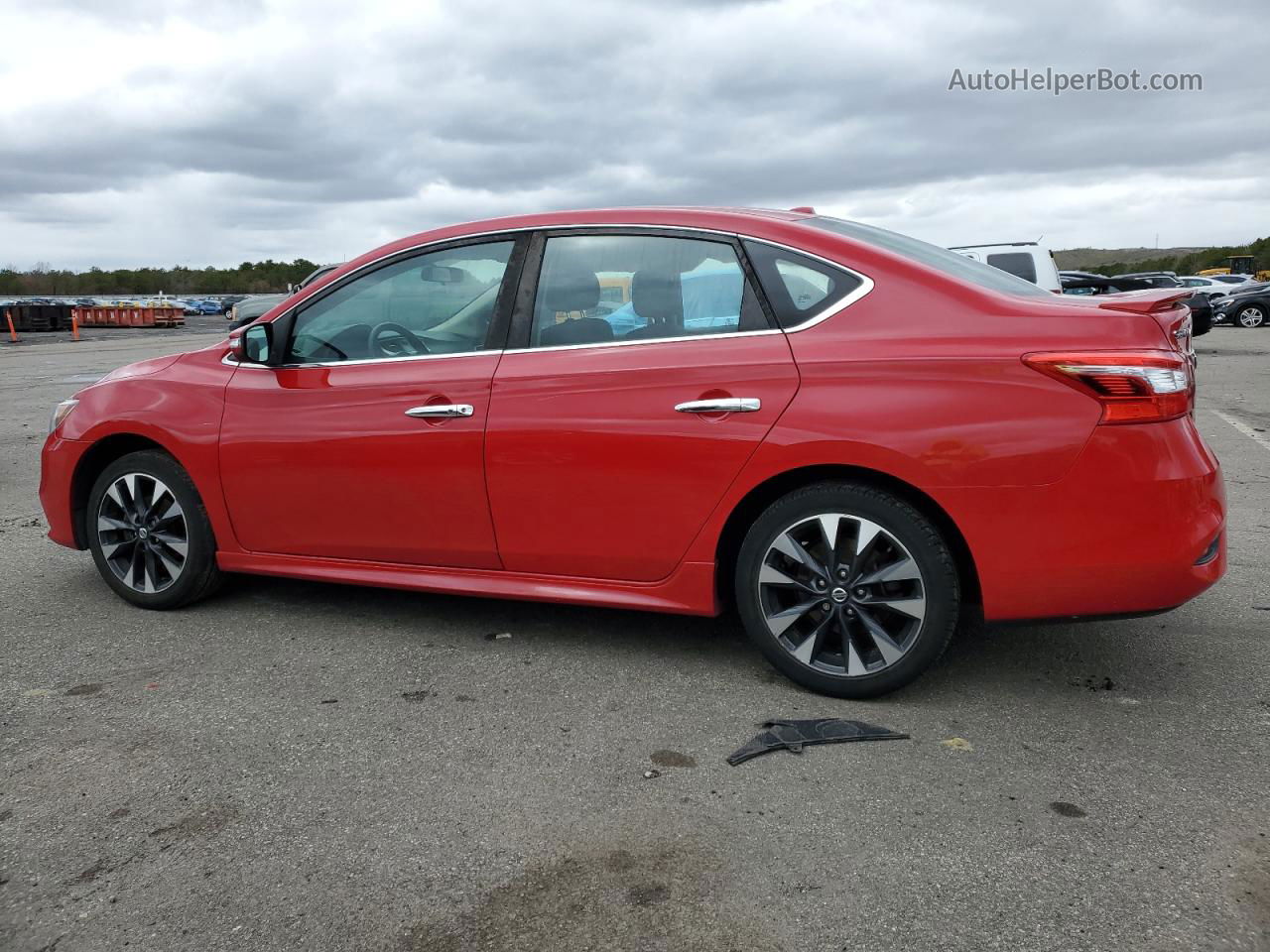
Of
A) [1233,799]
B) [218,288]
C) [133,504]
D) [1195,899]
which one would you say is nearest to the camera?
[1195,899]

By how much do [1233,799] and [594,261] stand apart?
2.70 m

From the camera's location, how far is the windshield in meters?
3.80

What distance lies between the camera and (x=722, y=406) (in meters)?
3.72

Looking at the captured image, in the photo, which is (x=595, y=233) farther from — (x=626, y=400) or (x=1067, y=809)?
(x=1067, y=809)

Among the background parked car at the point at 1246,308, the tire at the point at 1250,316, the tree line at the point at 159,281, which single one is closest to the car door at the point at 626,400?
the background parked car at the point at 1246,308

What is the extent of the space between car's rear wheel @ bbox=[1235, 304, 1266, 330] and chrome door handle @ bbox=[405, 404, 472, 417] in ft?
109

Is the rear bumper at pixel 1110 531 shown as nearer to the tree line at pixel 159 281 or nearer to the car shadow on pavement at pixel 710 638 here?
the car shadow on pavement at pixel 710 638

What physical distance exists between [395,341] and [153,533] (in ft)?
4.84

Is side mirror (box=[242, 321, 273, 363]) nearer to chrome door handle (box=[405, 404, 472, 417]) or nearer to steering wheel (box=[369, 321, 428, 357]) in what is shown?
steering wheel (box=[369, 321, 428, 357])

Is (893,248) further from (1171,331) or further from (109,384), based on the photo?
(109,384)

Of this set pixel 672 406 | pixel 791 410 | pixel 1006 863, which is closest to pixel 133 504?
pixel 672 406

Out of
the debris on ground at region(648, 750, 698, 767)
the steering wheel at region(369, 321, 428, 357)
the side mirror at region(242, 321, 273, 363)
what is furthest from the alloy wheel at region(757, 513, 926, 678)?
the side mirror at region(242, 321, 273, 363)

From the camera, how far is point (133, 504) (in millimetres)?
A: 4906

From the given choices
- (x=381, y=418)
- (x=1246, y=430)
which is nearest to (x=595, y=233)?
(x=381, y=418)
